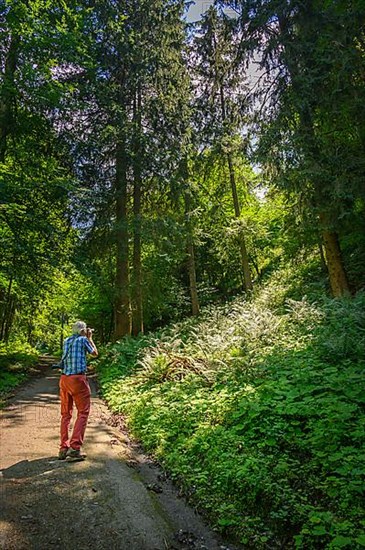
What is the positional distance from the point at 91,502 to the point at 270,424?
7.37 feet

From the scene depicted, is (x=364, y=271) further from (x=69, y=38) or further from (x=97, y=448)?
(x=69, y=38)

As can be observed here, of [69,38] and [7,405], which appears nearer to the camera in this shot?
[7,405]

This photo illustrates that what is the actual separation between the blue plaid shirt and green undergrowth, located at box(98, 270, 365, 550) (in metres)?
1.60

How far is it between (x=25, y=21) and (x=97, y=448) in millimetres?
10109

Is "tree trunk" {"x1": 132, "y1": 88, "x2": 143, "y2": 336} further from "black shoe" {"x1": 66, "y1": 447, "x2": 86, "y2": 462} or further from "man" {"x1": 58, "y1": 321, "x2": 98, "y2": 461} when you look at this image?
"black shoe" {"x1": 66, "y1": 447, "x2": 86, "y2": 462}

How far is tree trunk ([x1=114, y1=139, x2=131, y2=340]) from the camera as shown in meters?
14.1

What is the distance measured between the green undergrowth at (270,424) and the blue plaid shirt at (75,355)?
1597 millimetres

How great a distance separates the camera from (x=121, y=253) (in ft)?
46.5

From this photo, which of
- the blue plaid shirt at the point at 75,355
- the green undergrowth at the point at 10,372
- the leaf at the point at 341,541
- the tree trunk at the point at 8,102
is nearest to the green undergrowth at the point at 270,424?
the leaf at the point at 341,541

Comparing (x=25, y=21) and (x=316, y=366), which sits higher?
(x=25, y=21)

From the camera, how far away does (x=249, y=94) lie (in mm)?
12422

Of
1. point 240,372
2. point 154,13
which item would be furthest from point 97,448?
point 154,13

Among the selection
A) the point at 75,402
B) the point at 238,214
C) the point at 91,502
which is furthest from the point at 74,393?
the point at 238,214

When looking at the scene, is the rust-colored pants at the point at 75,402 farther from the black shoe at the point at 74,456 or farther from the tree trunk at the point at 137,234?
Result: the tree trunk at the point at 137,234
